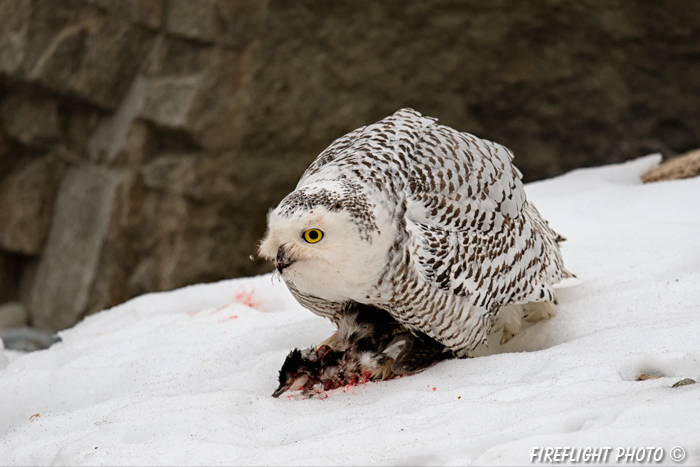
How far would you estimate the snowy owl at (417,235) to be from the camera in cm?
249

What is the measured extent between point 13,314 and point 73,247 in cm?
103

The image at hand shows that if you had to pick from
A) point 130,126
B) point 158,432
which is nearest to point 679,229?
point 158,432

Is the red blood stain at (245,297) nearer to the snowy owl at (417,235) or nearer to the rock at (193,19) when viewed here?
the snowy owl at (417,235)

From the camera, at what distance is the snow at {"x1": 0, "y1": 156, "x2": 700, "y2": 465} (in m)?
2.07

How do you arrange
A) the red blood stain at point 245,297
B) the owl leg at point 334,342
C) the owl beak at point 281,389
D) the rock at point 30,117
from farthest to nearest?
1. the rock at point 30,117
2. the red blood stain at point 245,297
3. the owl leg at point 334,342
4. the owl beak at point 281,389

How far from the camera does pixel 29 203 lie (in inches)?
255

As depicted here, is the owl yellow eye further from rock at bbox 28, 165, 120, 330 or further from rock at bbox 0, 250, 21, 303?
rock at bbox 0, 250, 21, 303

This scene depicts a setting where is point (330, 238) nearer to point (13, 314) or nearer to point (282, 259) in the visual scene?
point (282, 259)

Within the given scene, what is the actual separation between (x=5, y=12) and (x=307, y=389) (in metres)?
4.50

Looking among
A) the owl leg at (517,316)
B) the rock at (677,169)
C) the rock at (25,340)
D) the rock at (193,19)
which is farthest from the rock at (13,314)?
the rock at (677,169)

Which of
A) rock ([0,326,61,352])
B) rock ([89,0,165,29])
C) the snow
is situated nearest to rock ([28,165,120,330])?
rock ([0,326,61,352])

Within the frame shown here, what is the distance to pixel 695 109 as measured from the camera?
5.61 metres

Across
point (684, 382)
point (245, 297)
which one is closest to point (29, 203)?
point (245, 297)

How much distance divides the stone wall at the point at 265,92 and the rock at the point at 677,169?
23.5 inches
